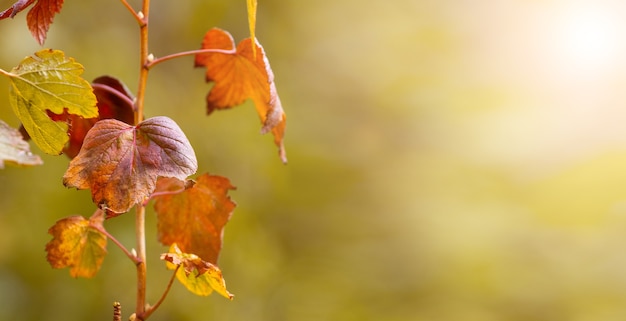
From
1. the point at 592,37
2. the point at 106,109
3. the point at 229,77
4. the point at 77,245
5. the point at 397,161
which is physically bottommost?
the point at 77,245

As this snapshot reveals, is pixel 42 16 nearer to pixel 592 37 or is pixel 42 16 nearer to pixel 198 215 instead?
pixel 198 215

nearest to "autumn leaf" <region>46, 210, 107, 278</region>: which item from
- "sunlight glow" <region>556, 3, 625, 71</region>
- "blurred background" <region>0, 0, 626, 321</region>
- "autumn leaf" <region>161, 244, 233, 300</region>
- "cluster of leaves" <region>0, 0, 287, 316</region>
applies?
"cluster of leaves" <region>0, 0, 287, 316</region>

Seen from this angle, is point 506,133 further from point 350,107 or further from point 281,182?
point 281,182

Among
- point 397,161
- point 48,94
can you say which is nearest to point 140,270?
point 48,94

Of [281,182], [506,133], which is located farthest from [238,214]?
[506,133]

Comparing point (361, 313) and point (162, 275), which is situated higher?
point (361, 313)

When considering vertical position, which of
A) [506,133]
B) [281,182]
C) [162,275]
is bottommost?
[162,275]
